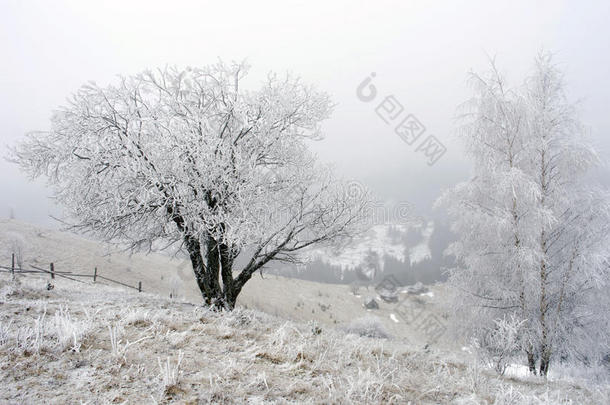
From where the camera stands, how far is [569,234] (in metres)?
9.14

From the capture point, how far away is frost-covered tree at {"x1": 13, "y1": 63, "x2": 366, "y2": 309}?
761 cm

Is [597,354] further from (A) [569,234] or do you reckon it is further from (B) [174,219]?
(B) [174,219]

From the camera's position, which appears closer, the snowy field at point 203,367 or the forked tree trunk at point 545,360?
the snowy field at point 203,367

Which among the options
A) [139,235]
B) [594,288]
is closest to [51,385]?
[139,235]

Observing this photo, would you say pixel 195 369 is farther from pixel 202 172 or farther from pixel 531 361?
pixel 531 361

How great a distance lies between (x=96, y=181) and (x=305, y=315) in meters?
34.0

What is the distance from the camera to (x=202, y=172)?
7.58 metres

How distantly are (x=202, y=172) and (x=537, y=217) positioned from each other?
8793 mm

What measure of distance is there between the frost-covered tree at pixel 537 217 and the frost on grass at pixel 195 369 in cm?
471

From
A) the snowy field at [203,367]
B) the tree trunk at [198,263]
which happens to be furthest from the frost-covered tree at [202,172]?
the snowy field at [203,367]

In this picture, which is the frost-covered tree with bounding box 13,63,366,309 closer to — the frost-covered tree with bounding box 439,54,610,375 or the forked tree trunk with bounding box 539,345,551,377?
the frost-covered tree with bounding box 439,54,610,375

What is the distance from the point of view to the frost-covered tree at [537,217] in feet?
28.2

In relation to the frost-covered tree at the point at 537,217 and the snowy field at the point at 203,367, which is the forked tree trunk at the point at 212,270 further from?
the frost-covered tree at the point at 537,217

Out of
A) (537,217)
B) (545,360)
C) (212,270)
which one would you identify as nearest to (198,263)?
(212,270)
